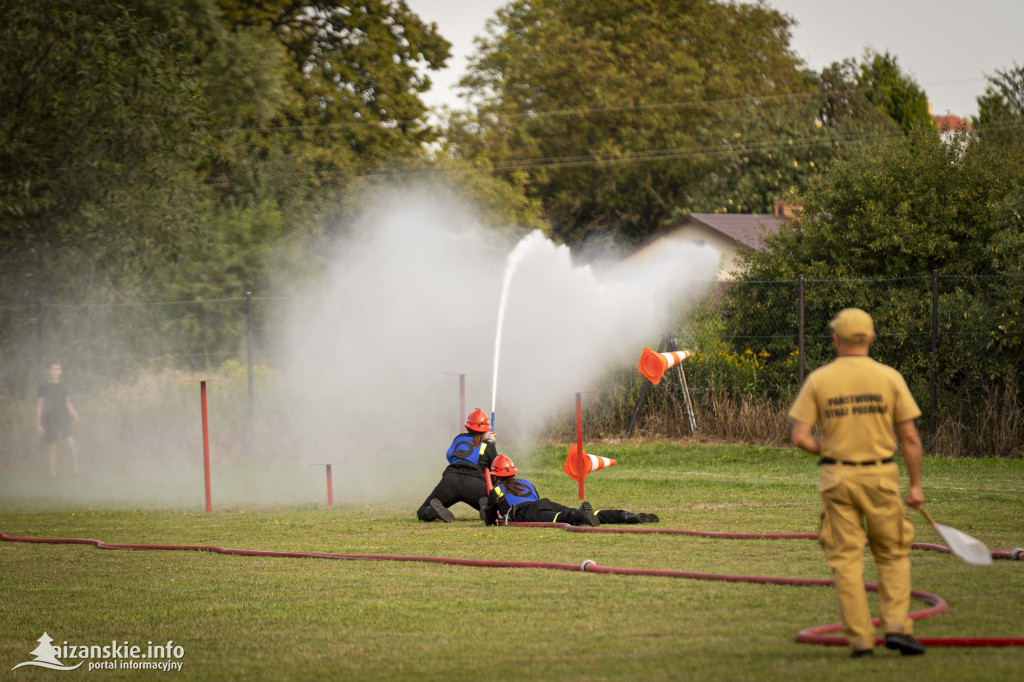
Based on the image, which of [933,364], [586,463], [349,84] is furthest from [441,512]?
[349,84]

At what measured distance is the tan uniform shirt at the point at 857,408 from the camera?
593 centimetres

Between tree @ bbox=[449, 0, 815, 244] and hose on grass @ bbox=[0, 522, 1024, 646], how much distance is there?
4116cm

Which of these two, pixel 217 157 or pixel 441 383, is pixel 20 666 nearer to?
pixel 441 383

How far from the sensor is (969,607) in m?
6.82

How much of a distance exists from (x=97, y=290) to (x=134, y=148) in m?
3.06

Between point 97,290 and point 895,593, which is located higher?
point 97,290

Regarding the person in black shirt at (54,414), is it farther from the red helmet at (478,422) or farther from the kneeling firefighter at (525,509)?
the kneeling firefighter at (525,509)

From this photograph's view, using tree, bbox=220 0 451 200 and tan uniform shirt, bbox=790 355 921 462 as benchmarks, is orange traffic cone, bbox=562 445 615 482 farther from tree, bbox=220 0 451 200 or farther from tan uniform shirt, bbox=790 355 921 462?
tree, bbox=220 0 451 200

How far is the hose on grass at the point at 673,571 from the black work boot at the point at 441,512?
872 millimetres

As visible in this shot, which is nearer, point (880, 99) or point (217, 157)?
point (217, 157)

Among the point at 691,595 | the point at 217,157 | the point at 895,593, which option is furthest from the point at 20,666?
the point at 217,157

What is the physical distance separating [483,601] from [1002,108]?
45.3 m

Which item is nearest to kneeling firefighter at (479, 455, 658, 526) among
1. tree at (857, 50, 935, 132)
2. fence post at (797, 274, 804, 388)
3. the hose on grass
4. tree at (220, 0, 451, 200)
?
the hose on grass

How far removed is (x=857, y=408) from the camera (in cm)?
596
